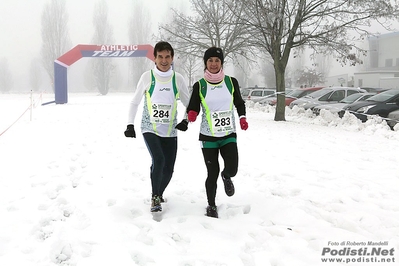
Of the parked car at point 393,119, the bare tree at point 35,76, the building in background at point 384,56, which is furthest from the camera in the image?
the bare tree at point 35,76

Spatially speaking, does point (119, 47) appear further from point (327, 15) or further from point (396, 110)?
point (396, 110)

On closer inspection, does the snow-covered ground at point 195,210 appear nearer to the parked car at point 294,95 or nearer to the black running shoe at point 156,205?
the black running shoe at point 156,205

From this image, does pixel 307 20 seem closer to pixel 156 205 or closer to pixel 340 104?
pixel 340 104

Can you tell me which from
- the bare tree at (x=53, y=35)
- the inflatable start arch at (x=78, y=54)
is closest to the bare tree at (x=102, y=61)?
the bare tree at (x=53, y=35)

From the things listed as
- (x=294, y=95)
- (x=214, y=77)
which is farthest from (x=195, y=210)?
(x=294, y=95)

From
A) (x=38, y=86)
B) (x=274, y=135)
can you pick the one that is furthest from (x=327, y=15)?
(x=38, y=86)

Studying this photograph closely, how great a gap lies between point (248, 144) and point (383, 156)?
2.78 m

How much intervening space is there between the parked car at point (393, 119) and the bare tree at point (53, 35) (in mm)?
49445

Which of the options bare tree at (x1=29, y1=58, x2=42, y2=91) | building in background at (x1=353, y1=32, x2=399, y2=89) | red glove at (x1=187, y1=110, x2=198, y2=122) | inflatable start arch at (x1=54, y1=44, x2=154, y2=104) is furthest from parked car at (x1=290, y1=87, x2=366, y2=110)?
bare tree at (x1=29, y1=58, x2=42, y2=91)

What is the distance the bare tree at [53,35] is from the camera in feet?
168

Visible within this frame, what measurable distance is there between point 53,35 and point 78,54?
1266 inches

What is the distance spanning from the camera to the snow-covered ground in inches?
111

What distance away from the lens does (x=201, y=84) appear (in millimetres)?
3518

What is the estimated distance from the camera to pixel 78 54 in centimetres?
2355
